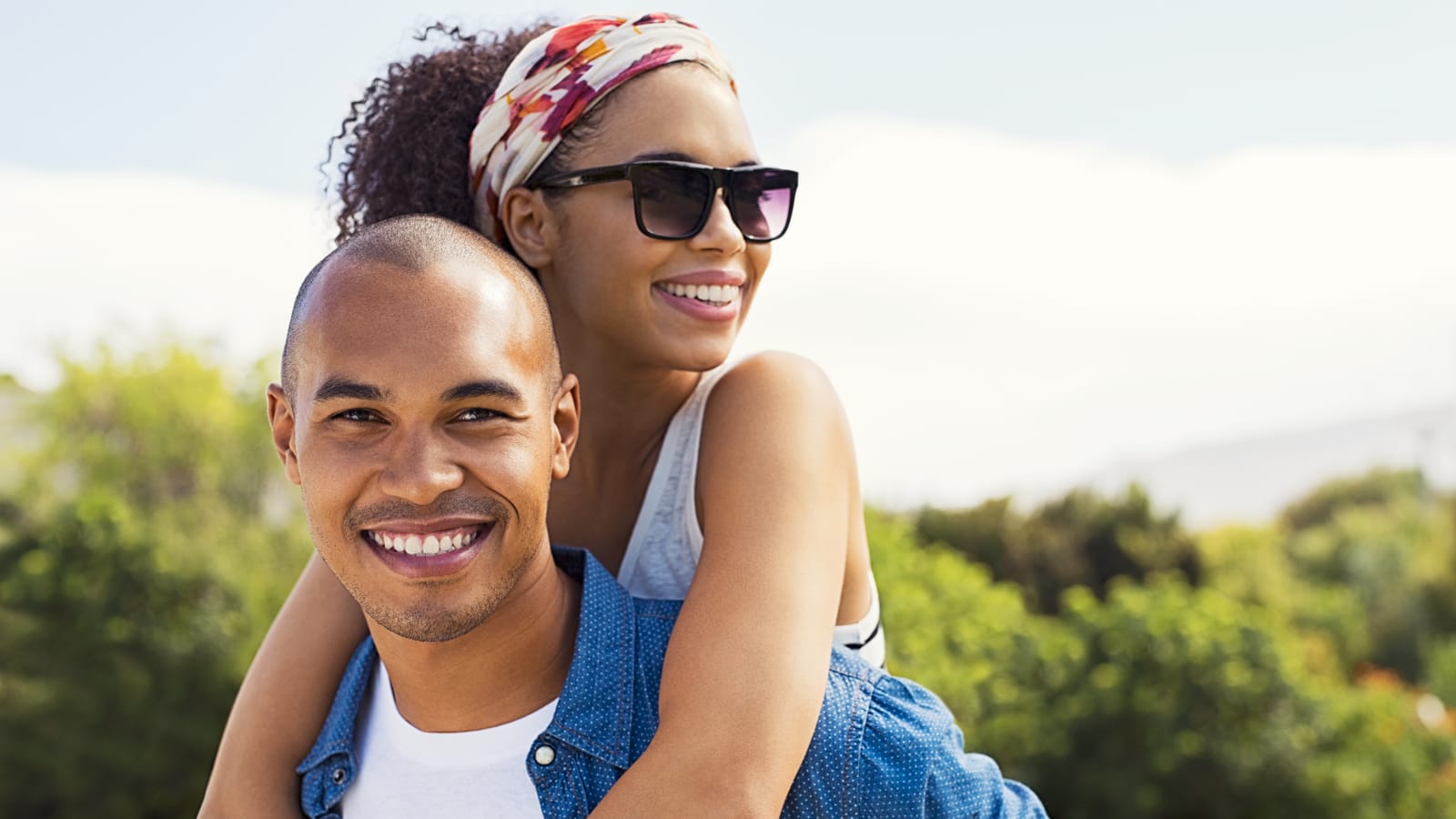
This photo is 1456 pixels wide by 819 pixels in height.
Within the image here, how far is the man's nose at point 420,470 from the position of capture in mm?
2174

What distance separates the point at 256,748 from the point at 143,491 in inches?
649

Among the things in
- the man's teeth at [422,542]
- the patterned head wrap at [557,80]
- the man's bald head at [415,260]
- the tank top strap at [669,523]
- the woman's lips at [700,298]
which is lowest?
the tank top strap at [669,523]

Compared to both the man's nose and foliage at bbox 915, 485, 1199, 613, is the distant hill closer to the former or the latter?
foliage at bbox 915, 485, 1199, 613

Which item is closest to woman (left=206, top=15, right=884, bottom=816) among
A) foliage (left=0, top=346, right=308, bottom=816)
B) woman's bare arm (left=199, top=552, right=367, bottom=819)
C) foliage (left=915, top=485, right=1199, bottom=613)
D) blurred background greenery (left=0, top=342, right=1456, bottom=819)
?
woman's bare arm (left=199, top=552, right=367, bottom=819)

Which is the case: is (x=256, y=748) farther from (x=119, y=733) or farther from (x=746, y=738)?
(x=119, y=733)

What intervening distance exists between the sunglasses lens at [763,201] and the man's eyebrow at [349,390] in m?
0.90

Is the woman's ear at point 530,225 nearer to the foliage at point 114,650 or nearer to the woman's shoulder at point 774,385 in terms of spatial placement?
the woman's shoulder at point 774,385

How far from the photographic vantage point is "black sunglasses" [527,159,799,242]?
2.72m

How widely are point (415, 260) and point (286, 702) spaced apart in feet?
3.22

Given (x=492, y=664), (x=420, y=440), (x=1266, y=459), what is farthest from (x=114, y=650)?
(x=1266, y=459)

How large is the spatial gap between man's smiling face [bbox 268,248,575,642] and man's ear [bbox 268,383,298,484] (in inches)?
3.4

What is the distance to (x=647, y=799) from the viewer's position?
2.15m

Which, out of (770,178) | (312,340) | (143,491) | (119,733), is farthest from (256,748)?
(143,491)

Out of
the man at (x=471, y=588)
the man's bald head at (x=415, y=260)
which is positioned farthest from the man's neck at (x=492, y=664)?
the man's bald head at (x=415, y=260)
